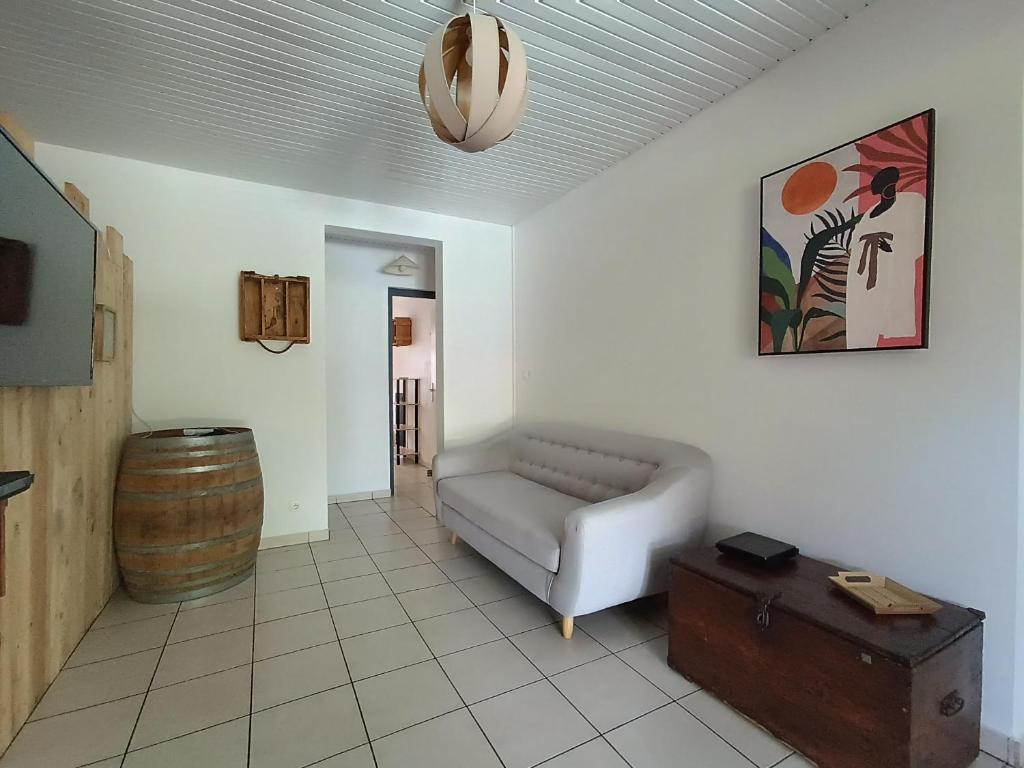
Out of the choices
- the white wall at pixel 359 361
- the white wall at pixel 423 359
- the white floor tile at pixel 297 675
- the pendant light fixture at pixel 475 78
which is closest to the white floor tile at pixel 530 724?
the white floor tile at pixel 297 675

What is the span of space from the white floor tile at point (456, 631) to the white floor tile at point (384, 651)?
0.17 ft

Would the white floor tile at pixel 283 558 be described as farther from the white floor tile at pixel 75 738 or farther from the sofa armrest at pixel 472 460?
the white floor tile at pixel 75 738

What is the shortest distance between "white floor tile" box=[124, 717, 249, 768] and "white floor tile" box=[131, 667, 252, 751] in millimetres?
41

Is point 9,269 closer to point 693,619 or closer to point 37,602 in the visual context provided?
point 37,602

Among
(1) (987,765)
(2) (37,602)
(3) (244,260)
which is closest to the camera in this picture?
(1) (987,765)

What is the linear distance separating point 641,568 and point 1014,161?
197cm

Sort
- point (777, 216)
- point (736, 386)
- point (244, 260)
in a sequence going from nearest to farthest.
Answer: point (777, 216), point (736, 386), point (244, 260)

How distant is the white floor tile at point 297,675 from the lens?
1.74 metres

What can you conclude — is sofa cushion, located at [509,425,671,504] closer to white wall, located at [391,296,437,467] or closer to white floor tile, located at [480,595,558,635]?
white floor tile, located at [480,595,558,635]

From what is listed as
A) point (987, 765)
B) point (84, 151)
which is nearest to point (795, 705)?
point (987, 765)

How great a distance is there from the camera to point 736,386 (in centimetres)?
230

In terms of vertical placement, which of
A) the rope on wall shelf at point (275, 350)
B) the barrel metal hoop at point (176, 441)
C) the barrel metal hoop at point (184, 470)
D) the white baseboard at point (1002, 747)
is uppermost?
the rope on wall shelf at point (275, 350)

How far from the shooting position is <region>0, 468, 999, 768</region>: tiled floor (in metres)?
1.47

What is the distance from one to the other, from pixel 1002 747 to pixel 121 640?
3.41 metres
